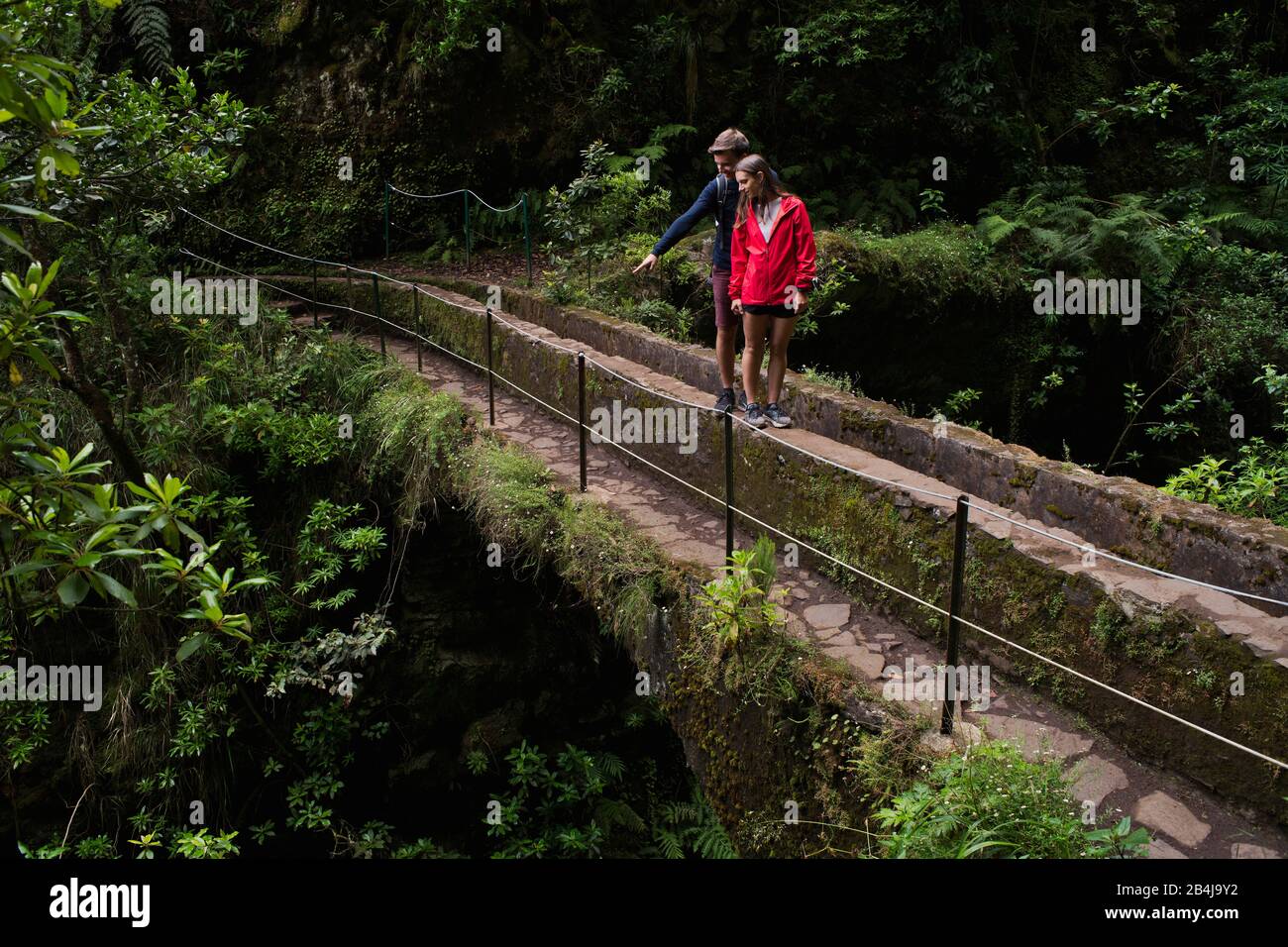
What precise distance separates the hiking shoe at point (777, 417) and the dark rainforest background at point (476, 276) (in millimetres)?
A: 1607

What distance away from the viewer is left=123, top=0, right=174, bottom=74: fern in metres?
12.3

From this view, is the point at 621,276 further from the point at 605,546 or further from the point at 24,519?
the point at 24,519

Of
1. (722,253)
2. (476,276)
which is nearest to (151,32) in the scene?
(476,276)

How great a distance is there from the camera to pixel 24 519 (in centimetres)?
261

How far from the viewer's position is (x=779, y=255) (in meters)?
5.41

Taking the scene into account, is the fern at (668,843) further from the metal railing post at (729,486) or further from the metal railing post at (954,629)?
the metal railing post at (954,629)

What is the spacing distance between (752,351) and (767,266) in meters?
0.51

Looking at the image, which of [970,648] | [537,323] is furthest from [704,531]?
[537,323]

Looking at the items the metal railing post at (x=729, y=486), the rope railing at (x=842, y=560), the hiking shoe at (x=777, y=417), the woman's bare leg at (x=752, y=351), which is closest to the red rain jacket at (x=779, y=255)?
the woman's bare leg at (x=752, y=351)

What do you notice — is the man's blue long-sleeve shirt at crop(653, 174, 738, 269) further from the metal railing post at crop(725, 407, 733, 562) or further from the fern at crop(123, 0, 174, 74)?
the fern at crop(123, 0, 174, 74)

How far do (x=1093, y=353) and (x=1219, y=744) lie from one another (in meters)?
8.95

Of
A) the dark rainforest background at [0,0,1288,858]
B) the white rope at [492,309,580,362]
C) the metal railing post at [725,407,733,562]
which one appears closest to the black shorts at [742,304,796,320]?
the metal railing post at [725,407,733,562]

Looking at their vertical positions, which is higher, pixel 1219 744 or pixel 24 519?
pixel 24 519

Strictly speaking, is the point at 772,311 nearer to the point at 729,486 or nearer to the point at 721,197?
the point at 721,197
